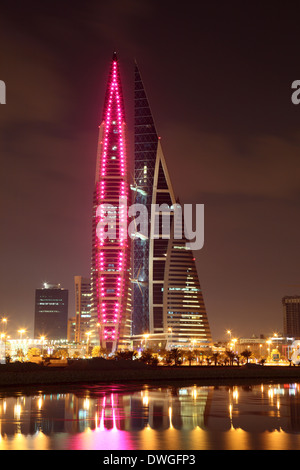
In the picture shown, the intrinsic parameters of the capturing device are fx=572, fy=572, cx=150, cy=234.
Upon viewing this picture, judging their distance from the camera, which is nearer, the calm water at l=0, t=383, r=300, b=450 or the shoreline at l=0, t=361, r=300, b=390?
the calm water at l=0, t=383, r=300, b=450

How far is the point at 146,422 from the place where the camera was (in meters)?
29.1

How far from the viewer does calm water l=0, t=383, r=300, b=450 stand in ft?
74.3

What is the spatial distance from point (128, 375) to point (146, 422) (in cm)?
3825

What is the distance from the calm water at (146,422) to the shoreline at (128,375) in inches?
417

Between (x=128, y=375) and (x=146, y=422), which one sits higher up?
(x=146, y=422)

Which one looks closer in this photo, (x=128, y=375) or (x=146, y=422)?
(x=146, y=422)

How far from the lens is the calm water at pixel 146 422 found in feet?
74.3

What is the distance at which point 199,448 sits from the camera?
21.6m

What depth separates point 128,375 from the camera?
219ft

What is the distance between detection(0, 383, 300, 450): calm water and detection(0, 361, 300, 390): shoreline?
34.8 feet

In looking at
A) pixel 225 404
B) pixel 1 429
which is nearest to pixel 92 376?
pixel 225 404

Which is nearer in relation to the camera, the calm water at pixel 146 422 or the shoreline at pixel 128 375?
the calm water at pixel 146 422
